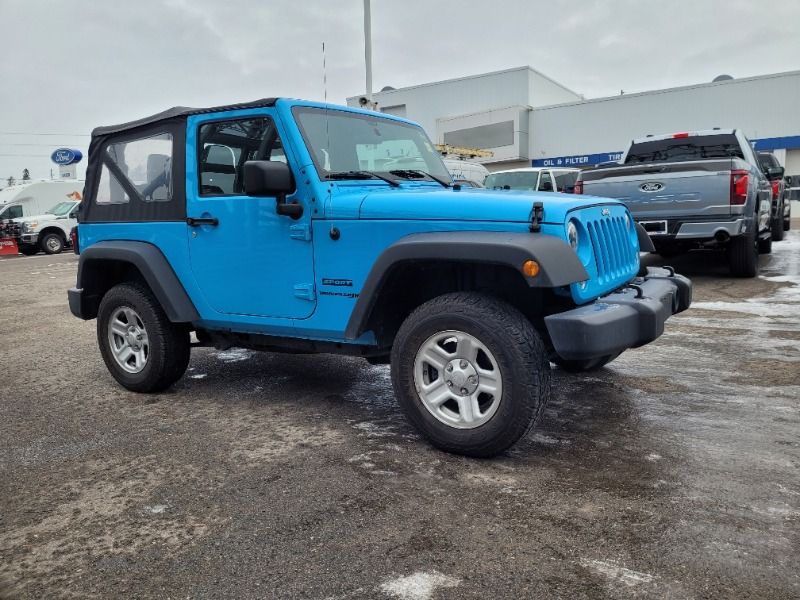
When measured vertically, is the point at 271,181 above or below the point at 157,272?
above

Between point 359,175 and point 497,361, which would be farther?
point 359,175

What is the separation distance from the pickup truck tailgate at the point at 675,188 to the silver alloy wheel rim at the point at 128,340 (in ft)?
20.0

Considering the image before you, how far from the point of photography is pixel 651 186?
8.36 meters

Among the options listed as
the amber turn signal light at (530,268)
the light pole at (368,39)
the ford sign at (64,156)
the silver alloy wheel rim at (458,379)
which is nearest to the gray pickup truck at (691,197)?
the silver alloy wheel rim at (458,379)

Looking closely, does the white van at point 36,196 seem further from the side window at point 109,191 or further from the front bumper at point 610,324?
the front bumper at point 610,324

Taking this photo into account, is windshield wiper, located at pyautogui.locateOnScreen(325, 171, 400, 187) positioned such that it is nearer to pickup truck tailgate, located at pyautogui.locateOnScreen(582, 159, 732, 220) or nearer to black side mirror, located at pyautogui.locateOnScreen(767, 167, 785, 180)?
pickup truck tailgate, located at pyautogui.locateOnScreen(582, 159, 732, 220)

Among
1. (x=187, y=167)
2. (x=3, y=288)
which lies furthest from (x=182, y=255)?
(x=3, y=288)

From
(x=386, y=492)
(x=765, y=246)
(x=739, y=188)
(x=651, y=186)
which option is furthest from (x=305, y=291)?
(x=765, y=246)

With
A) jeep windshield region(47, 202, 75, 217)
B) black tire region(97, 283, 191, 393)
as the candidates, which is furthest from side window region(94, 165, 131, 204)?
jeep windshield region(47, 202, 75, 217)

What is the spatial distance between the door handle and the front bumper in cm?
224

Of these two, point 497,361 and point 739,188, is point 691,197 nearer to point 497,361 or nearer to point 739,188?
point 739,188

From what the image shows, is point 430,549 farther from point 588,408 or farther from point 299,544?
point 588,408

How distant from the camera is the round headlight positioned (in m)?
3.35

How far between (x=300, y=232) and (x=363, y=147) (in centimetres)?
80
